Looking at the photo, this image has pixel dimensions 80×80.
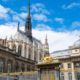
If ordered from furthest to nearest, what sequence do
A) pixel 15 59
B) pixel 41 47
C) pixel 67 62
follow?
pixel 41 47 < pixel 15 59 < pixel 67 62

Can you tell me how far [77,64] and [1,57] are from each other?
669 inches

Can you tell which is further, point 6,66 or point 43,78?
point 6,66

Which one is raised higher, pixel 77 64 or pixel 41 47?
pixel 41 47

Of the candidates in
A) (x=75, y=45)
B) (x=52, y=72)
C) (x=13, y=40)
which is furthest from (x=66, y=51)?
(x=52, y=72)

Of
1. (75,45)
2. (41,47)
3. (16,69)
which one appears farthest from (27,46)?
(75,45)

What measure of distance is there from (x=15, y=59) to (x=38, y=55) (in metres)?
28.5

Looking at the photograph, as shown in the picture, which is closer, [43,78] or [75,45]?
[43,78]

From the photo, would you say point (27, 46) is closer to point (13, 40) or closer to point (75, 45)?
point (13, 40)

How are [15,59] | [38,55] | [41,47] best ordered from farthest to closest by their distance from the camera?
[41,47]
[38,55]
[15,59]

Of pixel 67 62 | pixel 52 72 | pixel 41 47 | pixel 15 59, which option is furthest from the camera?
pixel 41 47

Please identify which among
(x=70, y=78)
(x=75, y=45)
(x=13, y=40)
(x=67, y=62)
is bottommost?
(x=70, y=78)

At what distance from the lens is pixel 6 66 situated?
168 ft

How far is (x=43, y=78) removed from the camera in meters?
15.8

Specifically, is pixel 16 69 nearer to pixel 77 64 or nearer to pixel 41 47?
pixel 77 64
